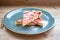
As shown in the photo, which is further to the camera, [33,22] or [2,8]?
[2,8]

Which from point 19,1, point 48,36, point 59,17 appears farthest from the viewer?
point 19,1

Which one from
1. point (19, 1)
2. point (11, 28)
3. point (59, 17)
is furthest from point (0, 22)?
point (59, 17)

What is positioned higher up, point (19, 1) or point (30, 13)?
point (19, 1)

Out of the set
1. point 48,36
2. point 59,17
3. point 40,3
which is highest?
point 40,3

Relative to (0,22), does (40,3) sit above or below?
above

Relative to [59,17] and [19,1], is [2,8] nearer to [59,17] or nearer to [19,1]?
[19,1]

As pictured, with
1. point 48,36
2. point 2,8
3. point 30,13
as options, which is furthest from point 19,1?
point 48,36

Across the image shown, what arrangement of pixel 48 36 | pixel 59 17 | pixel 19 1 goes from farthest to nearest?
pixel 19 1 < pixel 59 17 < pixel 48 36

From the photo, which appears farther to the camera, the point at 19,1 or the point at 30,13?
the point at 19,1

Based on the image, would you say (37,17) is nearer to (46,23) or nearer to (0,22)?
(46,23)
